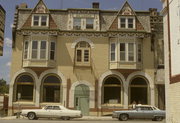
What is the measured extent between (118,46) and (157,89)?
6.46 meters

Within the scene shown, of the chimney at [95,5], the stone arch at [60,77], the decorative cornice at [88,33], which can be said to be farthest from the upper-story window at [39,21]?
the chimney at [95,5]

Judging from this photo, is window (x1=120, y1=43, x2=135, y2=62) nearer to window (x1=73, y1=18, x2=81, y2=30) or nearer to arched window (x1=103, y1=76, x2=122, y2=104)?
arched window (x1=103, y1=76, x2=122, y2=104)

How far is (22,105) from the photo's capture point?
29.8m

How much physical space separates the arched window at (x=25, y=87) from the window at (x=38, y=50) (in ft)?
8.41

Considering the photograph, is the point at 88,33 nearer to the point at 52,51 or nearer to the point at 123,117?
the point at 52,51

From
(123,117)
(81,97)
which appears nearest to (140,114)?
(123,117)

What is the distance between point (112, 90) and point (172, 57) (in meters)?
18.7

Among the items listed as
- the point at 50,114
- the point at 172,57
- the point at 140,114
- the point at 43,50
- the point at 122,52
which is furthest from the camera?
the point at 122,52

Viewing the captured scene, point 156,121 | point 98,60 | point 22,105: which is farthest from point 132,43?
point 22,105

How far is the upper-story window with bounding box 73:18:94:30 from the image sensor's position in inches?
1240

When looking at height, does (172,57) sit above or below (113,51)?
below

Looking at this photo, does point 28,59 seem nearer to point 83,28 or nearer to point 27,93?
point 27,93

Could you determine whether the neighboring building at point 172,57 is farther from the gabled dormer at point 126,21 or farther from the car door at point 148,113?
the gabled dormer at point 126,21

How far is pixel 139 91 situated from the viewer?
3075 cm
